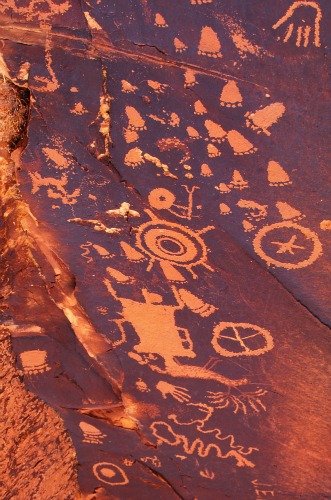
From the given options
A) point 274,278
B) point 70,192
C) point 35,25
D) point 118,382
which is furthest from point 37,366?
point 35,25

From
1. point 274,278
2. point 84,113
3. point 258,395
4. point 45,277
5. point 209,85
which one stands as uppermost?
point 209,85

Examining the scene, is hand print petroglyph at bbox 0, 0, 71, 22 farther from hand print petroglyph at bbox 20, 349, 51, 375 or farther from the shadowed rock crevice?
hand print petroglyph at bbox 20, 349, 51, 375

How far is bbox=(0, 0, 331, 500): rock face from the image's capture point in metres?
0.94

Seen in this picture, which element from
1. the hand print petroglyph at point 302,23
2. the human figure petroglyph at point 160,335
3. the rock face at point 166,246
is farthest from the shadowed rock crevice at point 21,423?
the hand print petroglyph at point 302,23

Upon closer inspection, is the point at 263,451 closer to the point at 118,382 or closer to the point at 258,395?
the point at 258,395

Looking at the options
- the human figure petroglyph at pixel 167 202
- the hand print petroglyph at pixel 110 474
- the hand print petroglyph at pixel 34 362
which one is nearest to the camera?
the human figure petroglyph at pixel 167 202

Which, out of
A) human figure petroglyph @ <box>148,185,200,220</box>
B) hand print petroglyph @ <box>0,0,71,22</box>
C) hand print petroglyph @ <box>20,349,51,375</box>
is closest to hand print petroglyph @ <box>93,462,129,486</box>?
hand print petroglyph @ <box>20,349,51,375</box>

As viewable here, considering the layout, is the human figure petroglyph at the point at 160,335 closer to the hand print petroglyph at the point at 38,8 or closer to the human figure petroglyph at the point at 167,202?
the human figure petroglyph at the point at 167,202

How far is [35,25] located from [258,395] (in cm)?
95

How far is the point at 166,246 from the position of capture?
1.16 m

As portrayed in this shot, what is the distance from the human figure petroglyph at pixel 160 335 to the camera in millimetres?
1267

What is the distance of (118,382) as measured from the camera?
144cm

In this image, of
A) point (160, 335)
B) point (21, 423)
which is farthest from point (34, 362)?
point (160, 335)

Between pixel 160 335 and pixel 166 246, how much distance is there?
0.85 feet
